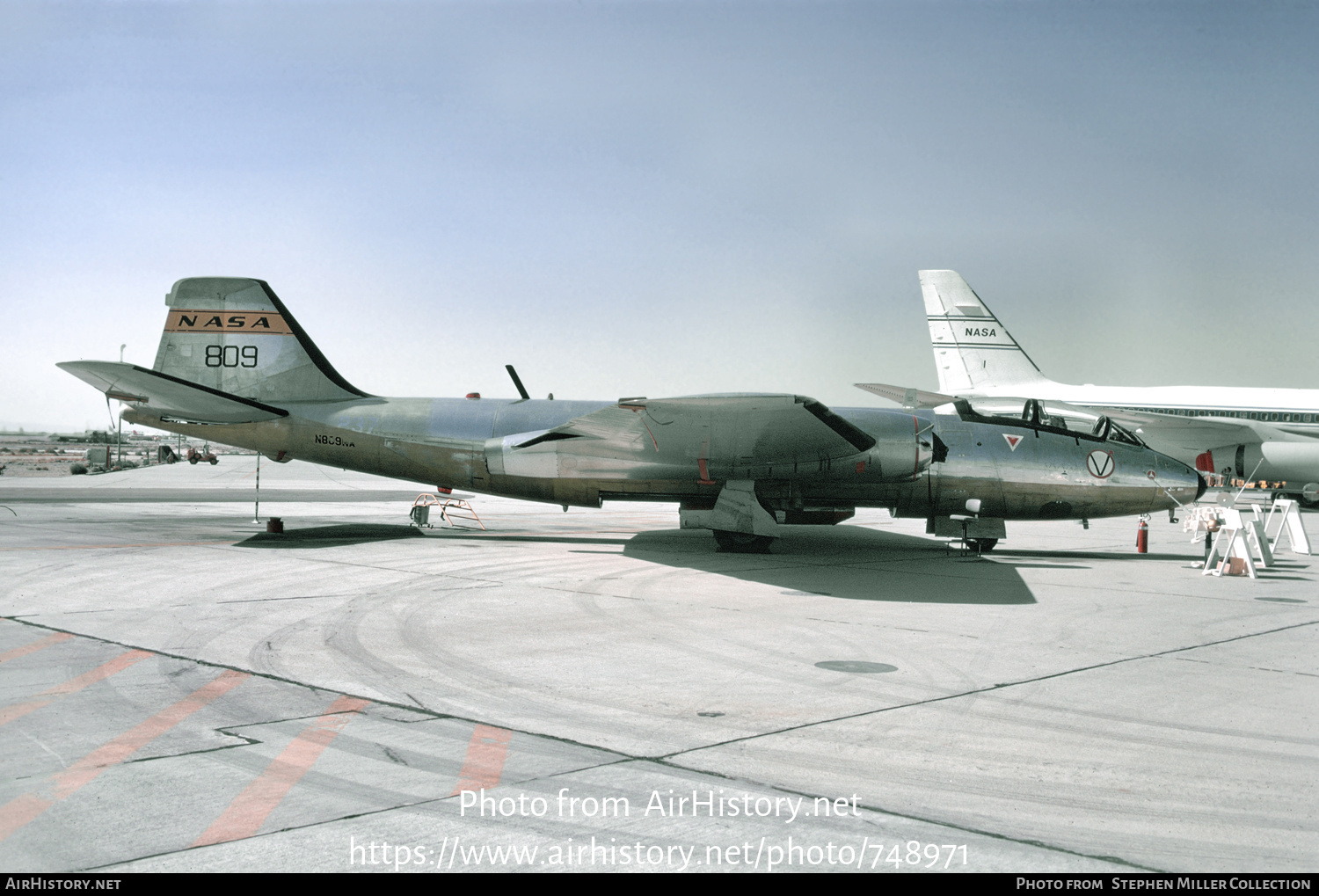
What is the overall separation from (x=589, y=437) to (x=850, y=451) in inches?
196

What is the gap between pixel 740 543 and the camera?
17.6 m

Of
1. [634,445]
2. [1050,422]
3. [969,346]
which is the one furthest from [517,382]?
[969,346]

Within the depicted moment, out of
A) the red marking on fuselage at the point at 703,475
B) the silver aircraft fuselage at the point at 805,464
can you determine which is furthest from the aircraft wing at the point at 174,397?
the red marking on fuselage at the point at 703,475

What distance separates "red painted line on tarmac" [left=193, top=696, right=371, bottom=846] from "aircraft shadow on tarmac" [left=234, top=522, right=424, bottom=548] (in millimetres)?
11931

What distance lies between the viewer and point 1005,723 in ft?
21.0

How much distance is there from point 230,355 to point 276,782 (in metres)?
16.7

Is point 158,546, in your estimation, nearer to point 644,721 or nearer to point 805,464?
point 805,464

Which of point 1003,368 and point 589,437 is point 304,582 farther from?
point 1003,368

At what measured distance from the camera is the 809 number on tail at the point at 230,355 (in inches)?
760

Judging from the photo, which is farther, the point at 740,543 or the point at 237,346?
the point at 237,346

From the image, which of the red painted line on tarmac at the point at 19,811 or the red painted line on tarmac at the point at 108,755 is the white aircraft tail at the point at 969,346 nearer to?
the red painted line on tarmac at the point at 108,755

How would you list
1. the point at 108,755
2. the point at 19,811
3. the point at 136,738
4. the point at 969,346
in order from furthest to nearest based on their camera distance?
1. the point at 969,346
2. the point at 136,738
3. the point at 108,755
4. the point at 19,811

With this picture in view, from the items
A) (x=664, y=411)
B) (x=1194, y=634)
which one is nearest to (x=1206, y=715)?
(x=1194, y=634)

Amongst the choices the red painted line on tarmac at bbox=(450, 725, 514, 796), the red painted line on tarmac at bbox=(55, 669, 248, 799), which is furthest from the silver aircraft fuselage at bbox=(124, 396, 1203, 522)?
the red painted line on tarmac at bbox=(450, 725, 514, 796)
